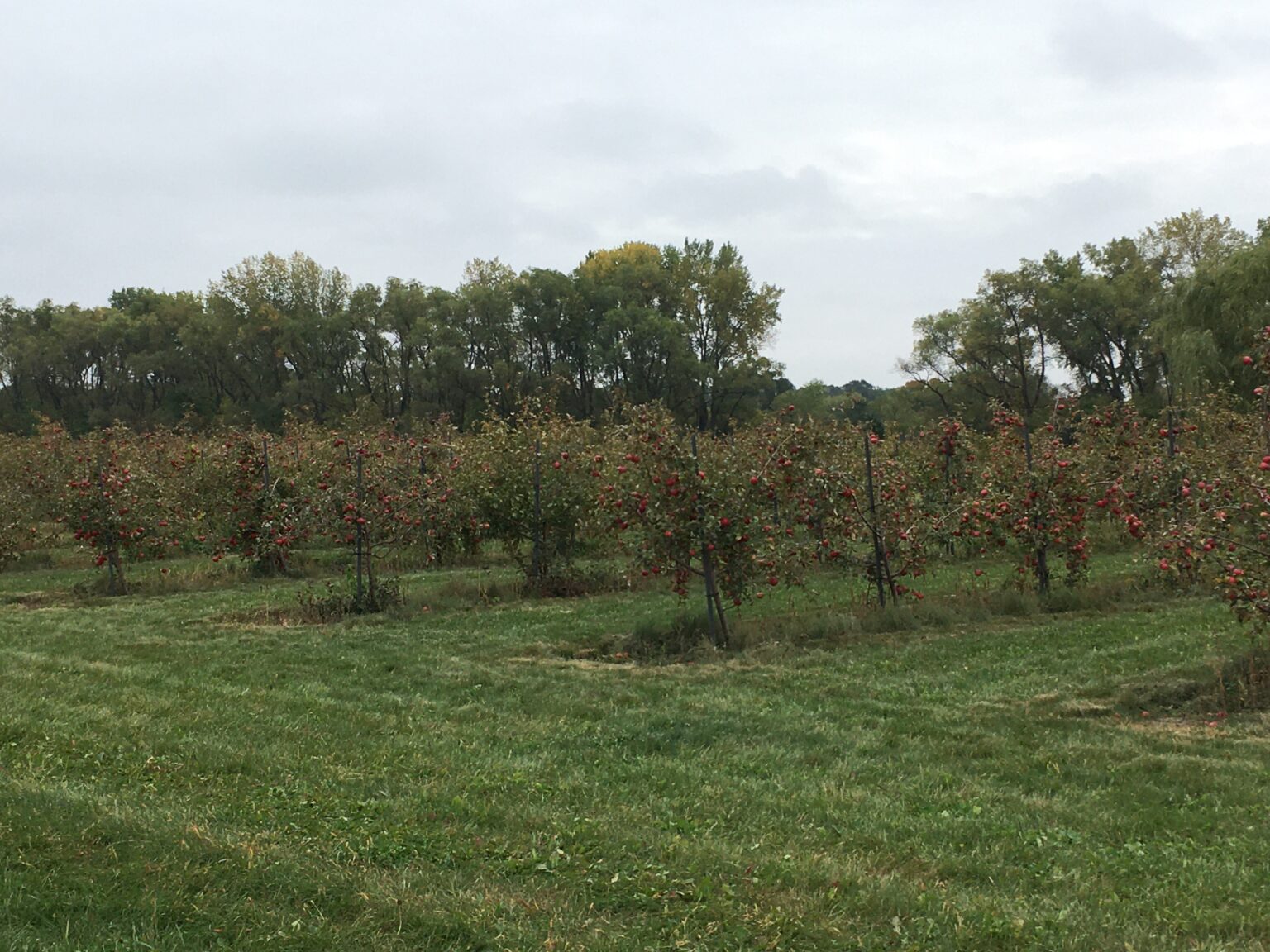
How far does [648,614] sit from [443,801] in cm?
662

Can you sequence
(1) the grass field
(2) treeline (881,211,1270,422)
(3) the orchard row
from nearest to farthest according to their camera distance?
(1) the grass field, (3) the orchard row, (2) treeline (881,211,1270,422)

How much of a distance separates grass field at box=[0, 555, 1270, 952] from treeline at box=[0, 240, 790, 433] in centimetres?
3529

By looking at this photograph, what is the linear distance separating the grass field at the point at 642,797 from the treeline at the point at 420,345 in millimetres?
35293

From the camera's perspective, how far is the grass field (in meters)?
3.56

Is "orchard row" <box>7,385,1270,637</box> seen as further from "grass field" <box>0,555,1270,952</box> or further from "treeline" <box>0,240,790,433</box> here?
"treeline" <box>0,240,790,433</box>

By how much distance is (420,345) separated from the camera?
45.2m

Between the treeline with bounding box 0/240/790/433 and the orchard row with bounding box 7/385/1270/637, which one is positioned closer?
the orchard row with bounding box 7/385/1270/637

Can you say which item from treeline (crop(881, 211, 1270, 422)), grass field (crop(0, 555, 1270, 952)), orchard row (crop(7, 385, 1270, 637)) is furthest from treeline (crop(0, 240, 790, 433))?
grass field (crop(0, 555, 1270, 952))

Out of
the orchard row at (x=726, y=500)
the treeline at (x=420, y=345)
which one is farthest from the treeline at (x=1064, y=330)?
the orchard row at (x=726, y=500)

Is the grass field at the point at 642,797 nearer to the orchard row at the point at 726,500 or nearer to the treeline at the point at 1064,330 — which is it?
the orchard row at the point at 726,500

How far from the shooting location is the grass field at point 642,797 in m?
3.56

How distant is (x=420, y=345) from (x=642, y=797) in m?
42.1

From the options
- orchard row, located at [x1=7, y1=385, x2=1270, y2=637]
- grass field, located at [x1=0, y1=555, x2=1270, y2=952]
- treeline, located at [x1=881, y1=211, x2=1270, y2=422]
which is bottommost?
grass field, located at [x1=0, y1=555, x2=1270, y2=952]

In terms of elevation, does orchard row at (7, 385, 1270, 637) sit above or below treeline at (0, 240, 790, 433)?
below
